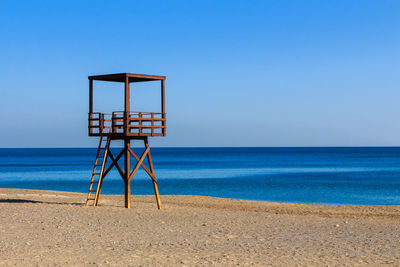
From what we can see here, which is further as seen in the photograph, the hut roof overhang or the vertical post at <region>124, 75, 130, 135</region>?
the vertical post at <region>124, 75, 130, 135</region>

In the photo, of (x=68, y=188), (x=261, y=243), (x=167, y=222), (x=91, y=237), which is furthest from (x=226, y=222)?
(x=68, y=188)

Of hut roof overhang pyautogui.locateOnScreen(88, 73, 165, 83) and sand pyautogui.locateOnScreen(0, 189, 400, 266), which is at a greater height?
hut roof overhang pyautogui.locateOnScreen(88, 73, 165, 83)

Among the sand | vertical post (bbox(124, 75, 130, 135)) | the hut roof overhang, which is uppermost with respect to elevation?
the hut roof overhang

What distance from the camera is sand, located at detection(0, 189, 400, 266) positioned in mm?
10906

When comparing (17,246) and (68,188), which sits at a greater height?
(17,246)

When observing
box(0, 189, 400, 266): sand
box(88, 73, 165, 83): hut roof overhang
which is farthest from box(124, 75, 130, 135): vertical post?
box(0, 189, 400, 266): sand

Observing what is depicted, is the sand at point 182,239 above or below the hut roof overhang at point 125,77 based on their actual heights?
below

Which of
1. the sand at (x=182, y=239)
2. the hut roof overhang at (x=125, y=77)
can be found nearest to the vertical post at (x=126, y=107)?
the hut roof overhang at (x=125, y=77)

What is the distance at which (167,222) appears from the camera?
17078 millimetres

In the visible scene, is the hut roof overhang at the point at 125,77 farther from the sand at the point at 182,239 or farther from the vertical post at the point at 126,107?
the sand at the point at 182,239

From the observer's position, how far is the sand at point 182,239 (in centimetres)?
1091

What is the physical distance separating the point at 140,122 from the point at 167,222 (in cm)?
554

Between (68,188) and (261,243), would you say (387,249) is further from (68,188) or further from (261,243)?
(68,188)

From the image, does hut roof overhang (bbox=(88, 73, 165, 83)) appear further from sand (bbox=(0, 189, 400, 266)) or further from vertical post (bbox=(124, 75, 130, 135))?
sand (bbox=(0, 189, 400, 266))
